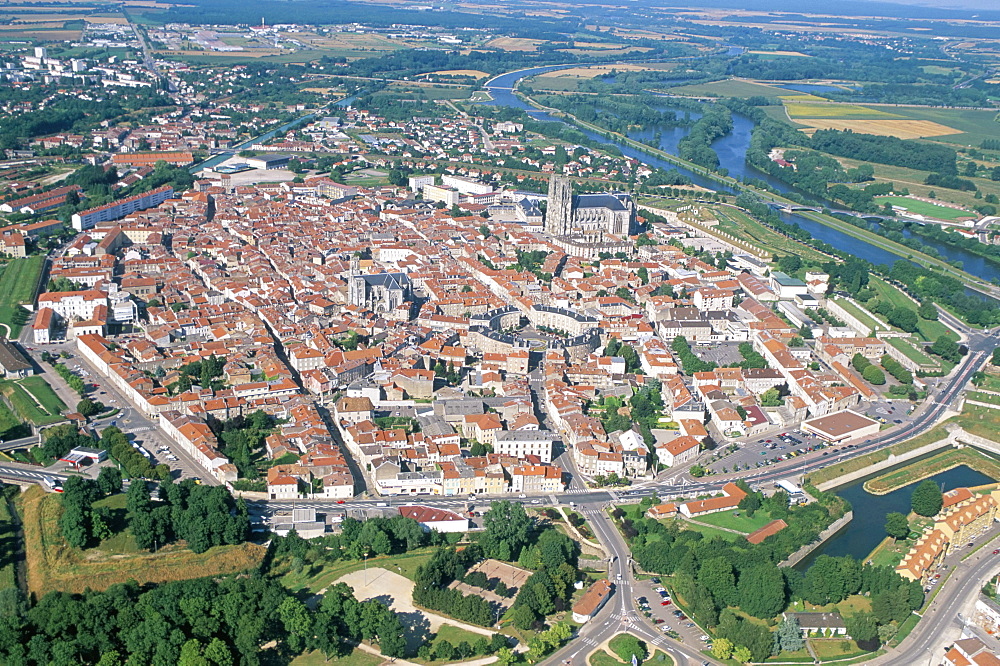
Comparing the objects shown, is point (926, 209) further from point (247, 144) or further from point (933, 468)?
point (247, 144)

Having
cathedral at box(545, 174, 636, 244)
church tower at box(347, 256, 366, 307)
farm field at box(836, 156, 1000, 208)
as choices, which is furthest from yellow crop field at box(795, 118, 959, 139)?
church tower at box(347, 256, 366, 307)

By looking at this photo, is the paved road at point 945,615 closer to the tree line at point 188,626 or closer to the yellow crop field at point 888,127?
the tree line at point 188,626

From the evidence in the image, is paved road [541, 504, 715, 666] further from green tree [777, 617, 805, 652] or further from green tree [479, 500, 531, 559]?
green tree [479, 500, 531, 559]

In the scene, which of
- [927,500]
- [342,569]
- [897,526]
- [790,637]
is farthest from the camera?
[927,500]

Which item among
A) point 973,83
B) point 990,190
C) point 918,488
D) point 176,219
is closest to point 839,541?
point 918,488

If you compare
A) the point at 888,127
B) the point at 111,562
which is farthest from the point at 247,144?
the point at 111,562

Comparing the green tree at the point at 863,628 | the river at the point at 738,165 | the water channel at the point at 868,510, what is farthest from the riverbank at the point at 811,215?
the green tree at the point at 863,628
